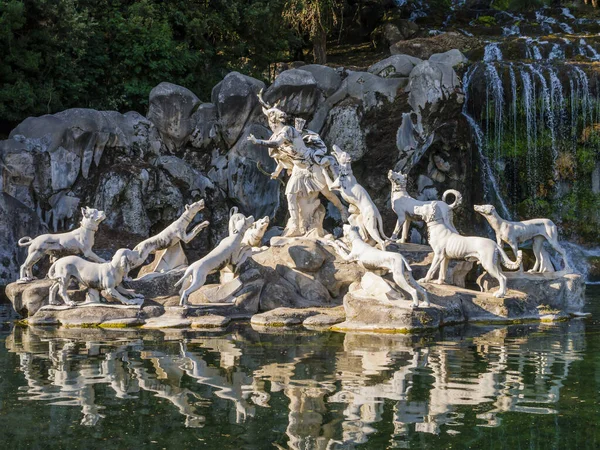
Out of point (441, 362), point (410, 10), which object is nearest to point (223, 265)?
point (441, 362)

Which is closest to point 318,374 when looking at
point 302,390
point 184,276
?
point 302,390

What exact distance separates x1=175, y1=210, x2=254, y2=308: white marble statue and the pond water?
1573 mm

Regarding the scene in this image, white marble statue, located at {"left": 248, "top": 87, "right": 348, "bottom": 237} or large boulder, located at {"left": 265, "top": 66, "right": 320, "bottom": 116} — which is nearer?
white marble statue, located at {"left": 248, "top": 87, "right": 348, "bottom": 237}

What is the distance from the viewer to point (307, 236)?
19.1 metres

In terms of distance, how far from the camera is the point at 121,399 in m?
10.3

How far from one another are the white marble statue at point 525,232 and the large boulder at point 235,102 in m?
11.1

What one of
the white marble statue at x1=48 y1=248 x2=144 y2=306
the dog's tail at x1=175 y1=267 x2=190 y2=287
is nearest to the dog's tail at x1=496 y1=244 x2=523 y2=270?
the dog's tail at x1=175 y1=267 x2=190 y2=287

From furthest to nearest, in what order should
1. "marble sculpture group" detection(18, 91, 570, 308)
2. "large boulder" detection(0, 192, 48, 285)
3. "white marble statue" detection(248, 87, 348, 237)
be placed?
"large boulder" detection(0, 192, 48, 285), "white marble statue" detection(248, 87, 348, 237), "marble sculpture group" detection(18, 91, 570, 308)

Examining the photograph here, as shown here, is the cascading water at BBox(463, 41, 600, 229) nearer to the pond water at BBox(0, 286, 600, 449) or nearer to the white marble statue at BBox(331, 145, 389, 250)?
the white marble statue at BBox(331, 145, 389, 250)

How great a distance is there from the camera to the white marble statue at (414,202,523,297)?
54.5 feet

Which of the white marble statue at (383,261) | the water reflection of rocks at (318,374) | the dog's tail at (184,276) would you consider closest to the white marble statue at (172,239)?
the dog's tail at (184,276)

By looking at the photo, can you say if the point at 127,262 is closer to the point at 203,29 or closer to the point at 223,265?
the point at 223,265

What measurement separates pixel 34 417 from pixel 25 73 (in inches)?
792

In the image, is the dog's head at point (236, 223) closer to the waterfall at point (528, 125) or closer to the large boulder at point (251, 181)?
the large boulder at point (251, 181)
